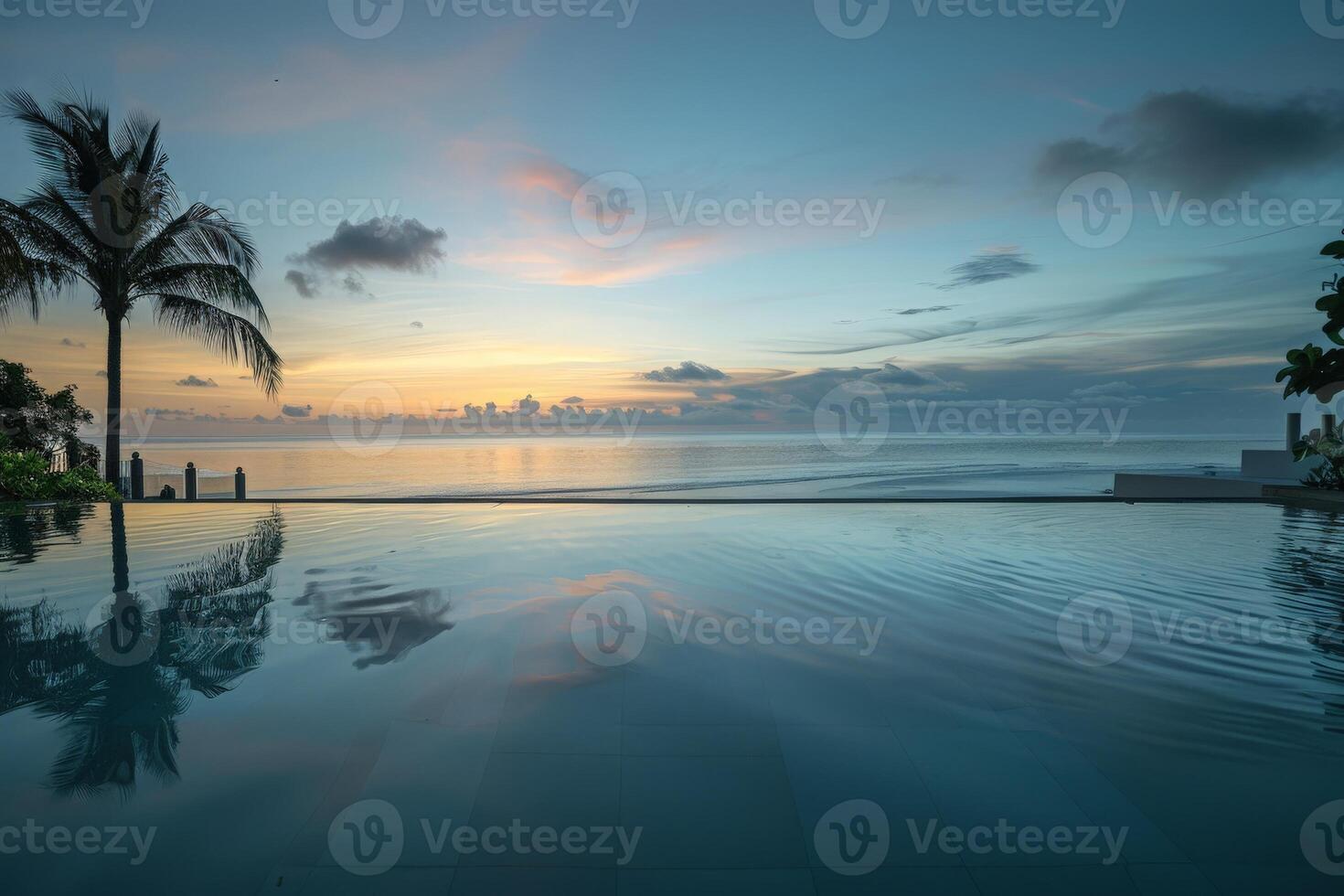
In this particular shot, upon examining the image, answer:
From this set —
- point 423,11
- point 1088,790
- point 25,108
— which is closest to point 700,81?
point 423,11

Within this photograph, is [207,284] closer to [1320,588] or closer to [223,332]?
[223,332]

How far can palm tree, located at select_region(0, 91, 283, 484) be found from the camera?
13266 mm

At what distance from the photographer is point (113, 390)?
1393 cm

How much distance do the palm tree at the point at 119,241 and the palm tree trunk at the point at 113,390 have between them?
0.02 metres

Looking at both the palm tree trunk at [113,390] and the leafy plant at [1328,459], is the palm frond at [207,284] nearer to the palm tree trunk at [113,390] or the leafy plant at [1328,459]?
the palm tree trunk at [113,390]

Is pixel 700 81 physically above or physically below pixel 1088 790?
above

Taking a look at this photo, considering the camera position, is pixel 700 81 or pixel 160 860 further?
pixel 700 81

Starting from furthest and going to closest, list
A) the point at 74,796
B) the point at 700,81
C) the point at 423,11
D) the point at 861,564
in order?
1. the point at 700,81
2. the point at 423,11
3. the point at 861,564
4. the point at 74,796

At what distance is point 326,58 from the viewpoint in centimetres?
1239

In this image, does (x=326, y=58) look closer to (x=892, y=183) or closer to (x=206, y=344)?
(x=206, y=344)

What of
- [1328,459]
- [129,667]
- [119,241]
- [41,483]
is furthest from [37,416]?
[1328,459]

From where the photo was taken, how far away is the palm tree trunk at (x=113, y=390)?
45.6ft

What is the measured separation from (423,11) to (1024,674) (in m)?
13.6

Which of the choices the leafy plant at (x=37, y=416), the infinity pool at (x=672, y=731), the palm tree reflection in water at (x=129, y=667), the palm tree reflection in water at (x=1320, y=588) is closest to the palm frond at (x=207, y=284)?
the leafy plant at (x=37, y=416)
